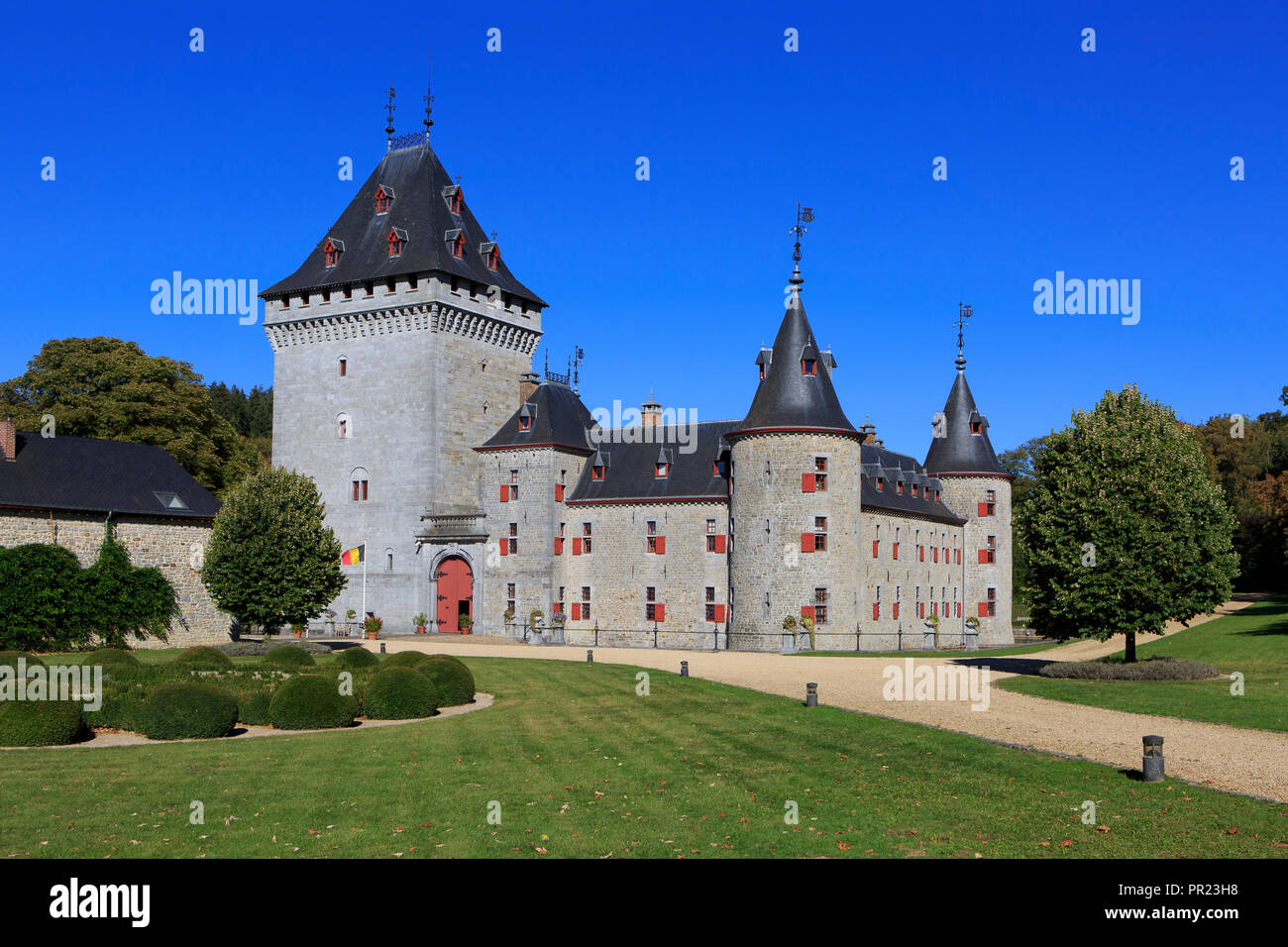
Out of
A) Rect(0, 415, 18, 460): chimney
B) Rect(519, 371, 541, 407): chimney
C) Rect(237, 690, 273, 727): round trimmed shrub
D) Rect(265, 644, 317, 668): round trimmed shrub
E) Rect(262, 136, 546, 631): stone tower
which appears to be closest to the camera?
Rect(237, 690, 273, 727): round trimmed shrub

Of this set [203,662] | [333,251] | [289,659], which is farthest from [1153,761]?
[333,251]

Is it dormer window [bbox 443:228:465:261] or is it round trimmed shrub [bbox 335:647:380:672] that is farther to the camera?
dormer window [bbox 443:228:465:261]

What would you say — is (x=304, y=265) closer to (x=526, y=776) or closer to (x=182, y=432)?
(x=182, y=432)

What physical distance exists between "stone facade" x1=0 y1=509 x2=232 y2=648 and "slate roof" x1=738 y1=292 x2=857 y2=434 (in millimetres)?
22076

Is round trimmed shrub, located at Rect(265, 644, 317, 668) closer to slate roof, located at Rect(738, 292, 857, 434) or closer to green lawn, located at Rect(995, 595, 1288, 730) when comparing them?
green lawn, located at Rect(995, 595, 1288, 730)

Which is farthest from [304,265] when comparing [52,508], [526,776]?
[526,776]

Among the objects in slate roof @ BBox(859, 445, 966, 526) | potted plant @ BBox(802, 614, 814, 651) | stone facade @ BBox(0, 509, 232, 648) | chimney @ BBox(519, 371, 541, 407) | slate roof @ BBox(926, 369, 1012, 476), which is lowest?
potted plant @ BBox(802, 614, 814, 651)

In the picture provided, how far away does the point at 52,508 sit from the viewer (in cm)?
3766

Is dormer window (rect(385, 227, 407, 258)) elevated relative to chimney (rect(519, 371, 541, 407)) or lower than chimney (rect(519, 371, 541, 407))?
elevated

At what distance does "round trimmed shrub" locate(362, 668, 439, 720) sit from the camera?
21469 mm

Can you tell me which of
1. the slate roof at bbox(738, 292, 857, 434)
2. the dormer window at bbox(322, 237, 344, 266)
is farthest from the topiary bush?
the dormer window at bbox(322, 237, 344, 266)

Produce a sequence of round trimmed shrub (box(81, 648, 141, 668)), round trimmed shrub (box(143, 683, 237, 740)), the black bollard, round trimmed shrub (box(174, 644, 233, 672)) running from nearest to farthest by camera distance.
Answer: the black bollard < round trimmed shrub (box(143, 683, 237, 740)) < round trimmed shrub (box(81, 648, 141, 668)) < round trimmed shrub (box(174, 644, 233, 672))

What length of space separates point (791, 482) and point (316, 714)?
24.8 metres

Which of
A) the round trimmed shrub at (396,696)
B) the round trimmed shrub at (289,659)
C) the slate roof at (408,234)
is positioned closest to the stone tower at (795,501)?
the slate roof at (408,234)
